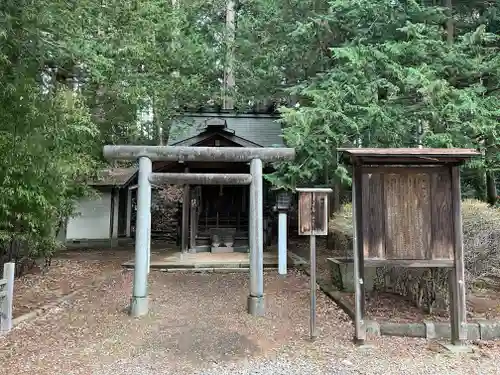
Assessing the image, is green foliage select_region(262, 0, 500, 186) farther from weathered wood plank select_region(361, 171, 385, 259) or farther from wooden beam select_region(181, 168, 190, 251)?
wooden beam select_region(181, 168, 190, 251)

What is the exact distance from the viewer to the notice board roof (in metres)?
4.96

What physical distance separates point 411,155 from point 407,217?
90 centimetres

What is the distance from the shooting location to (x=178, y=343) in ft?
16.6

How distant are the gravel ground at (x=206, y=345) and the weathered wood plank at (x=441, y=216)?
1254 millimetres

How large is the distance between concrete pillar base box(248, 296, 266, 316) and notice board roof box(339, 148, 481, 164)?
106 inches

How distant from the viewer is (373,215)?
17.6 ft

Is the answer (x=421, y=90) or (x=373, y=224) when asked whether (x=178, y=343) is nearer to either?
(x=373, y=224)

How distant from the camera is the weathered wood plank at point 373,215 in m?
5.32

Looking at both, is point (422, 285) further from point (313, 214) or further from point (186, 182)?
point (186, 182)

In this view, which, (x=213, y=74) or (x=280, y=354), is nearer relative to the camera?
(x=280, y=354)

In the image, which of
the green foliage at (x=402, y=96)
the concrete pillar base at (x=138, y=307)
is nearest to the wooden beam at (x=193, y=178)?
the green foliage at (x=402, y=96)

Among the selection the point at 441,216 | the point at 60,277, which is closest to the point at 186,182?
the point at 441,216

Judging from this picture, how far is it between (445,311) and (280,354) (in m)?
2.94

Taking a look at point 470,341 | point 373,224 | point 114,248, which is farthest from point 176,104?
point 470,341
